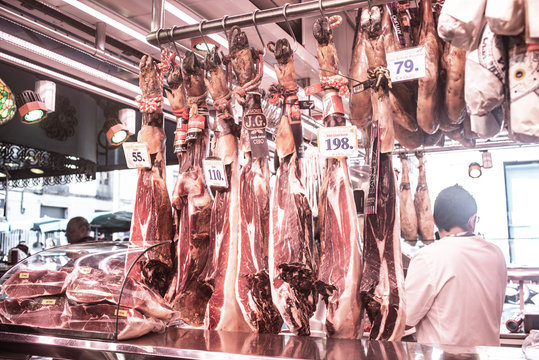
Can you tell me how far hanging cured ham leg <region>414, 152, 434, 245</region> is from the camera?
4.36 metres

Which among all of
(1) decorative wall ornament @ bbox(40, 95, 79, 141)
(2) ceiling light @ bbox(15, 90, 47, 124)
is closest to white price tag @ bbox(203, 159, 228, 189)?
(2) ceiling light @ bbox(15, 90, 47, 124)

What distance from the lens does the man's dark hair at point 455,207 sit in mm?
3055

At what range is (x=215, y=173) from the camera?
2084 millimetres

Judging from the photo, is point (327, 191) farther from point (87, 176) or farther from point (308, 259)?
point (87, 176)

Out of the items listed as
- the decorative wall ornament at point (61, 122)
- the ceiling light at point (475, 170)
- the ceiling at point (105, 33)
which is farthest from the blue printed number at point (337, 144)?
the decorative wall ornament at point (61, 122)

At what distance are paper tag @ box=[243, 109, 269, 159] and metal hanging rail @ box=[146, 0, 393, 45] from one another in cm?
38

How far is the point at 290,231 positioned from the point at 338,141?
15.3 inches

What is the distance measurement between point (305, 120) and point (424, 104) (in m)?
2.95

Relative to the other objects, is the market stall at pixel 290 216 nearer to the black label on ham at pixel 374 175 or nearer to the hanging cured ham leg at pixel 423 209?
the black label on ham at pixel 374 175

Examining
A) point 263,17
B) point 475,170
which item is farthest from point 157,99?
point 475,170

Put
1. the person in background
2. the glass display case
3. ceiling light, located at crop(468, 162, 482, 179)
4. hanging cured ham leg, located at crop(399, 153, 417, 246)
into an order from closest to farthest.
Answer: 1. the glass display case
2. hanging cured ham leg, located at crop(399, 153, 417, 246)
3. the person in background
4. ceiling light, located at crop(468, 162, 482, 179)

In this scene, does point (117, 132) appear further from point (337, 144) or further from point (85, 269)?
point (337, 144)

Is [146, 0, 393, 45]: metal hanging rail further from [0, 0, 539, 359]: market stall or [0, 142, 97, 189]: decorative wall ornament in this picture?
[0, 142, 97, 189]: decorative wall ornament

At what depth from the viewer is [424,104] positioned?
200 cm
